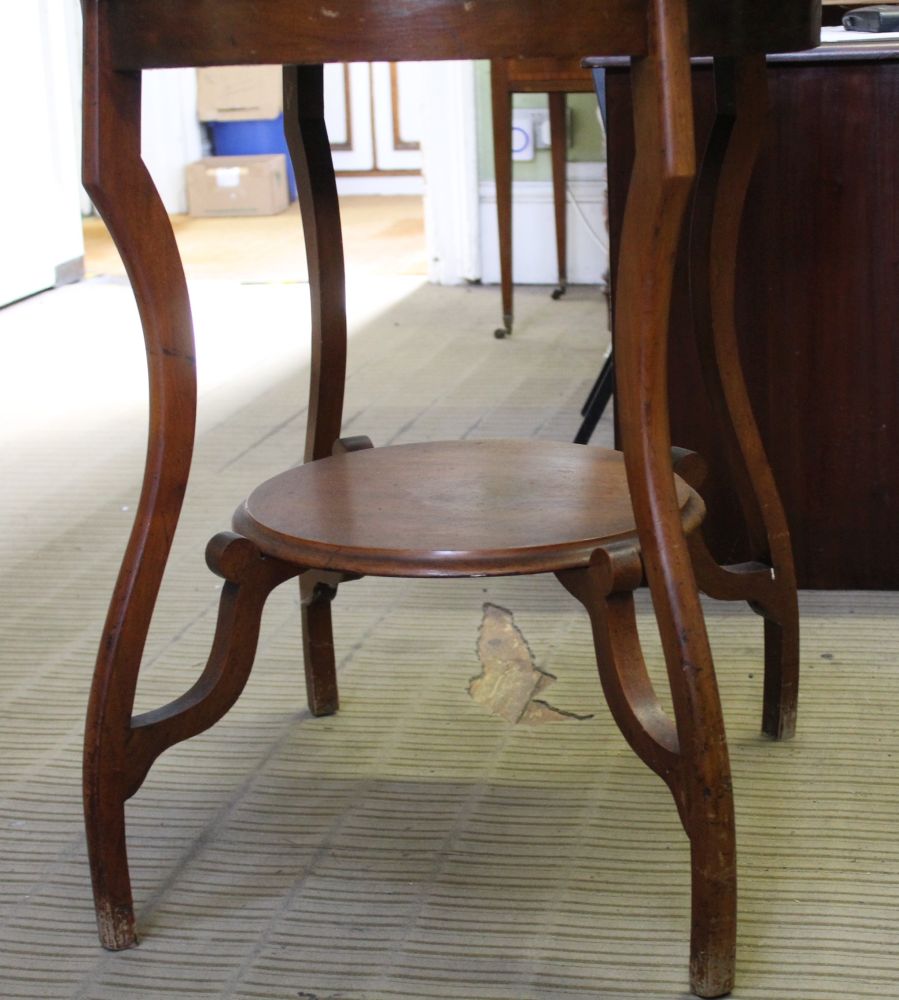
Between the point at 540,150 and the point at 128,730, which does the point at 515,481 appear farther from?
the point at 540,150

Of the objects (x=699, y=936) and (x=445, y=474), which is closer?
(x=699, y=936)

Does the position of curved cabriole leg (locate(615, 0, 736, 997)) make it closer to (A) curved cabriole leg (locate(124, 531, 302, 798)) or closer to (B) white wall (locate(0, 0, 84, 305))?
(A) curved cabriole leg (locate(124, 531, 302, 798))

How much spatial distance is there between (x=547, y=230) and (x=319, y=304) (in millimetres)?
2432

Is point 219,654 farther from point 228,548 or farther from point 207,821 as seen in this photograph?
point 207,821

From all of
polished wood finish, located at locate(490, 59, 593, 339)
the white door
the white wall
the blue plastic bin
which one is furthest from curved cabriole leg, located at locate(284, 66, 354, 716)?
the white door

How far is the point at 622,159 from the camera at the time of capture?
5.30ft

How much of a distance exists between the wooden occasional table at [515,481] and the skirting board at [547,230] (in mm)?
2378

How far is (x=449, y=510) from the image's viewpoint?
1.18 m

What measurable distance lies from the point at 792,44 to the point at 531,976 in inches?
27.5

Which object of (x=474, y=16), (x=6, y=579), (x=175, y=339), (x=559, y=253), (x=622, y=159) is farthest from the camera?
(x=559, y=253)

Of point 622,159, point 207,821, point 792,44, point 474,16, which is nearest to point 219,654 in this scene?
point 207,821

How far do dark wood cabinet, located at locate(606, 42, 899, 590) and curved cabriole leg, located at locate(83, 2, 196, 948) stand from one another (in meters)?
0.74

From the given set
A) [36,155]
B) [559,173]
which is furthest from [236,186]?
[559,173]

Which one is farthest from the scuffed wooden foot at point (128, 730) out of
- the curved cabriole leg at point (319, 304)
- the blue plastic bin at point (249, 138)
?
the blue plastic bin at point (249, 138)
